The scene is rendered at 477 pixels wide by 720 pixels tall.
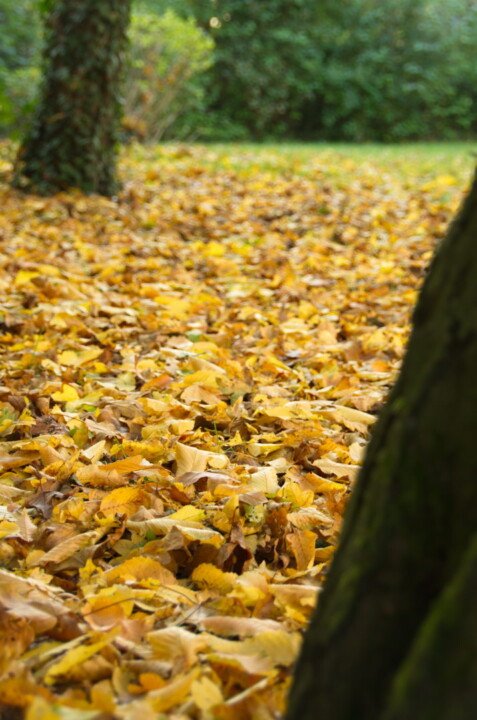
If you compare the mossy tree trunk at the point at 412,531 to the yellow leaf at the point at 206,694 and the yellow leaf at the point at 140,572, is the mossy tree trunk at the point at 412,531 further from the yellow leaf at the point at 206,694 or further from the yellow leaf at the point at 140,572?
the yellow leaf at the point at 140,572

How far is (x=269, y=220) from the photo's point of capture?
643 centimetres

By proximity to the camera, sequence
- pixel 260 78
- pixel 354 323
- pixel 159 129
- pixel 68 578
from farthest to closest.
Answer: pixel 260 78 → pixel 159 129 → pixel 354 323 → pixel 68 578

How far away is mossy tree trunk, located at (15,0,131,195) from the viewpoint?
6.48 m

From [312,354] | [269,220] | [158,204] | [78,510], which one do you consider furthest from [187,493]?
[158,204]

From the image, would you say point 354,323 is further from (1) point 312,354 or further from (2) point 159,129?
(2) point 159,129

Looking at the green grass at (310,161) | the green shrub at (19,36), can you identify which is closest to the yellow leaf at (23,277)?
the green grass at (310,161)

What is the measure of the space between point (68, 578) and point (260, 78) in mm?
16363

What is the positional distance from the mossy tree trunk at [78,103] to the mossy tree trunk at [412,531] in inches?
245

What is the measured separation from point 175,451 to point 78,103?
518cm

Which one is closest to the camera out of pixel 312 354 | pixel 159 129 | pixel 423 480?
pixel 423 480

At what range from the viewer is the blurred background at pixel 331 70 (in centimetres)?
1652

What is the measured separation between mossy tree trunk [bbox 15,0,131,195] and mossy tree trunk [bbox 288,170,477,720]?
6.21 metres

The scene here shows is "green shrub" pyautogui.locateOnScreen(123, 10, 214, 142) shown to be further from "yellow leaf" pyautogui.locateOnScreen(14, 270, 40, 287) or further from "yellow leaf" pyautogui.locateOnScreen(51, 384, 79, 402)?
"yellow leaf" pyautogui.locateOnScreen(51, 384, 79, 402)

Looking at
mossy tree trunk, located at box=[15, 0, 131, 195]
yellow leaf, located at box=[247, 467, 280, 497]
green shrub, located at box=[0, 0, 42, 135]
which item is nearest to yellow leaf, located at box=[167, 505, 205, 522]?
yellow leaf, located at box=[247, 467, 280, 497]
